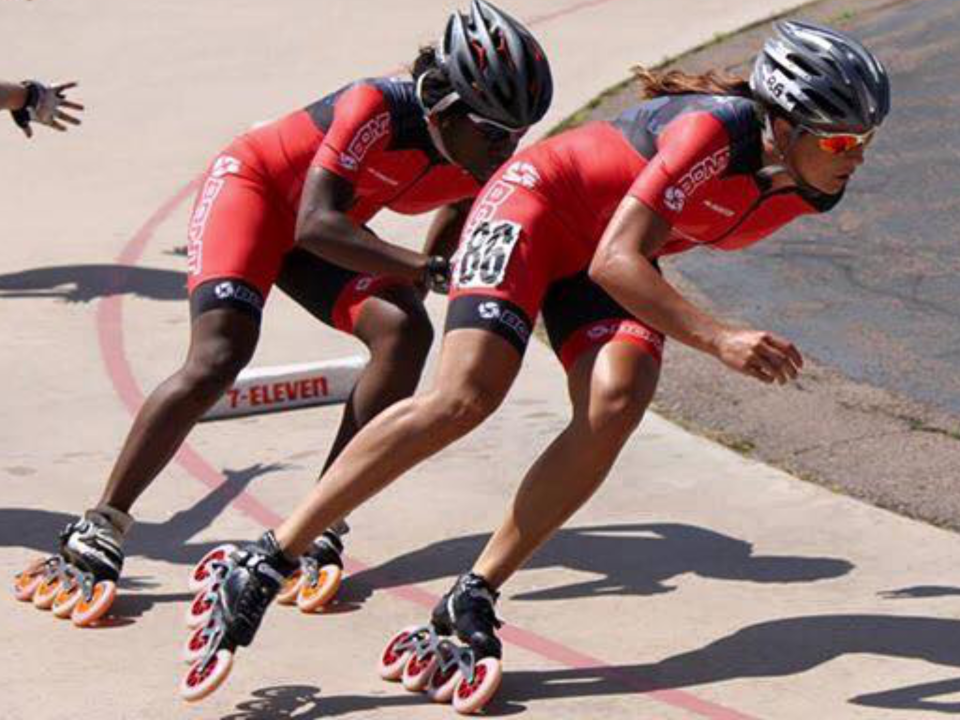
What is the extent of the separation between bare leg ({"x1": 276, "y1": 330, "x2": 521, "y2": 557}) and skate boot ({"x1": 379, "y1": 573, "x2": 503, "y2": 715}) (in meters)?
0.41

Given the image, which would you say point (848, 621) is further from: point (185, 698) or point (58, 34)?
point (58, 34)

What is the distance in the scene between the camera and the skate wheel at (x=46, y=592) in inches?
269

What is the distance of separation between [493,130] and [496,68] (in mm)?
216

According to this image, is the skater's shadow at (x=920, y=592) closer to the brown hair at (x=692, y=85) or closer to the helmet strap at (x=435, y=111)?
the brown hair at (x=692, y=85)

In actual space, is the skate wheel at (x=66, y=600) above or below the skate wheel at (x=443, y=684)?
below

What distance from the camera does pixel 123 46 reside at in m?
16.0

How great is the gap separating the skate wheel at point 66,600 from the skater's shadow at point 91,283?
13.8 feet

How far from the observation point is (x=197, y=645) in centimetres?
604

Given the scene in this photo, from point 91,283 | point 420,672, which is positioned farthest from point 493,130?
point 91,283

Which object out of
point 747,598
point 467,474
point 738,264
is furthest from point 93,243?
point 747,598

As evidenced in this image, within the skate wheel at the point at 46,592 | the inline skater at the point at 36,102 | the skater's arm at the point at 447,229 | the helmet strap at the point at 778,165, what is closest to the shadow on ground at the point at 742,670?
the skate wheel at the point at 46,592

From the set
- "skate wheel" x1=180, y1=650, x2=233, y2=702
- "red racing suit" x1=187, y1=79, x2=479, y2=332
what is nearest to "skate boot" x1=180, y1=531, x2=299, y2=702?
"skate wheel" x1=180, y1=650, x2=233, y2=702

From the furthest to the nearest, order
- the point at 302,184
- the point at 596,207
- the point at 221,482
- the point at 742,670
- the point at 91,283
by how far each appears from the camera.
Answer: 1. the point at 91,283
2. the point at 221,482
3. the point at 302,184
4. the point at 596,207
5. the point at 742,670

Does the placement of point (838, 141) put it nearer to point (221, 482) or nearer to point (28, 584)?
point (28, 584)
